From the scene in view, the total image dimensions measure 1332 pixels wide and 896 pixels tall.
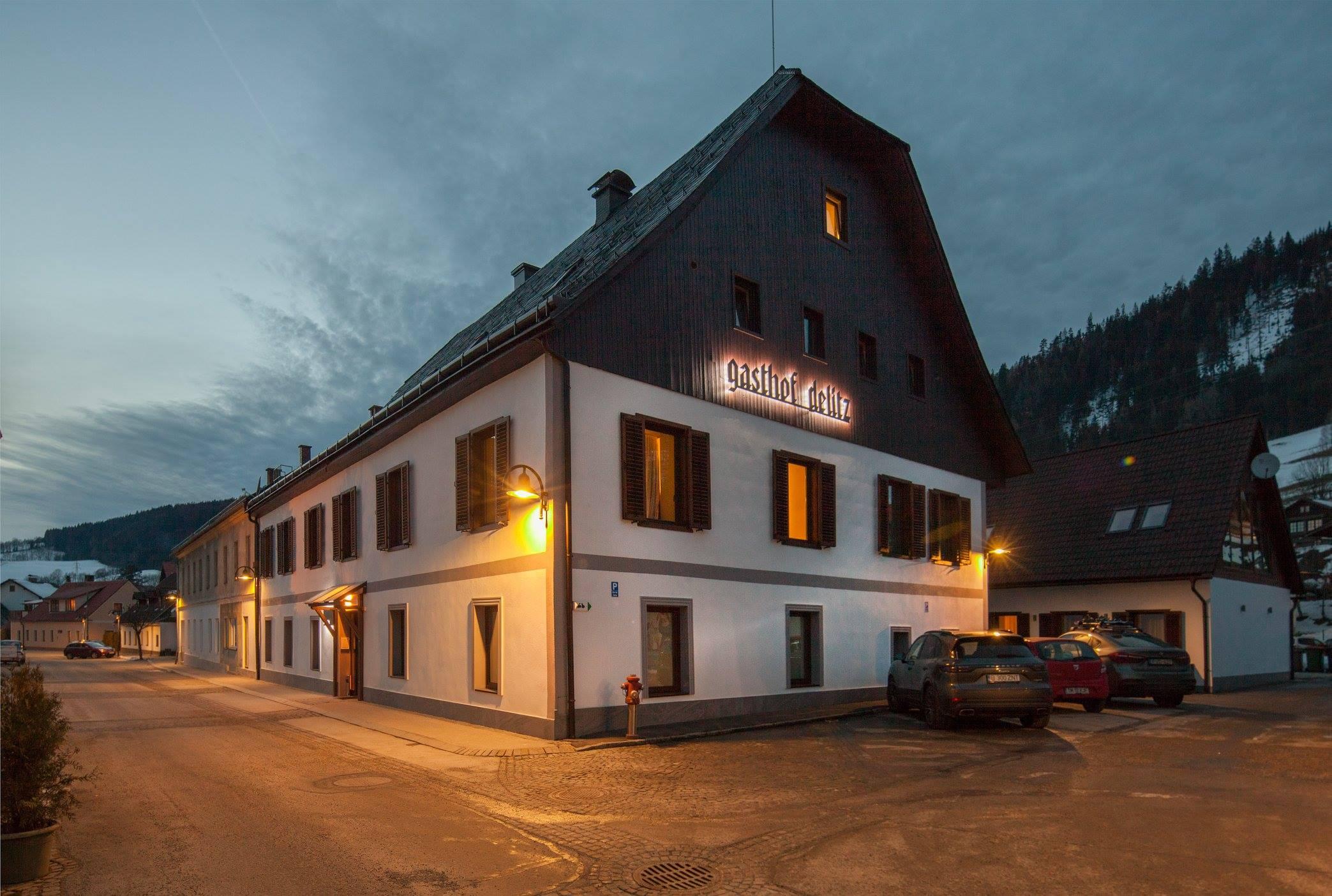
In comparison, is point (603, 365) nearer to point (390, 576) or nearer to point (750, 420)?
point (750, 420)

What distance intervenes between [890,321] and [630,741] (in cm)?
1305

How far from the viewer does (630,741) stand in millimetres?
14039

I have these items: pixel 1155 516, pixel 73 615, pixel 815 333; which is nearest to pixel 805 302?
pixel 815 333

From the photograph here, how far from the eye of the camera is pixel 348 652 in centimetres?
2319

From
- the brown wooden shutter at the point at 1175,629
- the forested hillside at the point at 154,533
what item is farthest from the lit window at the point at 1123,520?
the forested hillside at the point at 154,533

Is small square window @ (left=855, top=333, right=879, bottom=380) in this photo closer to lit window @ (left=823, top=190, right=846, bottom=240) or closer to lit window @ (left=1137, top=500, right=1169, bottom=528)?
lit window @ (left=823, top=190, right=846, bottom=240)

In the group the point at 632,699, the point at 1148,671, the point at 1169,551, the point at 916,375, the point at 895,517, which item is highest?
the point at 916,375

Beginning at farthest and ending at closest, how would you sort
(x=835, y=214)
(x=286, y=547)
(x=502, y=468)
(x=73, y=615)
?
(x=73, y=615) → (x=286, y=547) → (x=835, y=214) → (x=502, y=468)

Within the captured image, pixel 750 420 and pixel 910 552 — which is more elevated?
pixel 750 420

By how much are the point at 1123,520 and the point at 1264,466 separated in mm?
4379

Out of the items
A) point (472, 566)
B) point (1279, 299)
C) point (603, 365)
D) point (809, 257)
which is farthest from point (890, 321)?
point (1279, 299)

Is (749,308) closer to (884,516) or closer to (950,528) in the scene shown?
(884,516)

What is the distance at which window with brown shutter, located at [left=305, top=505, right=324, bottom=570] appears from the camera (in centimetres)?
2633

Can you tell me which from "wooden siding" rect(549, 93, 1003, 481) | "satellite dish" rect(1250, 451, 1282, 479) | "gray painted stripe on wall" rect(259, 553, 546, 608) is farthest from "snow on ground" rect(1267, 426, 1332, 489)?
"gray painted stripe on wall" rect(259, 553, 546, 608)
